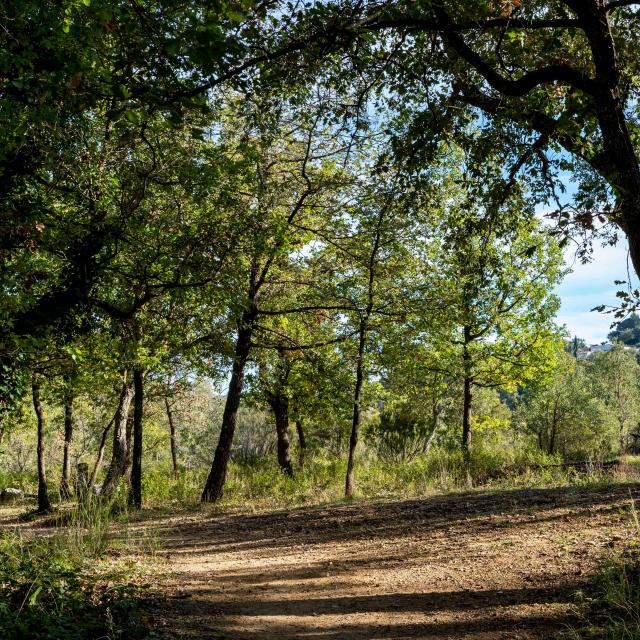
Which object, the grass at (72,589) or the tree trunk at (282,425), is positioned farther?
the tree trunk at (282,425)

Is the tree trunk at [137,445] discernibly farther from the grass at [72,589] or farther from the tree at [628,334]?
the tree at [628,334]

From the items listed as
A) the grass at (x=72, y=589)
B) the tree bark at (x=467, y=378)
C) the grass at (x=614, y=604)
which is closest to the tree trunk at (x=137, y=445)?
the grass at (x=72, y=589)

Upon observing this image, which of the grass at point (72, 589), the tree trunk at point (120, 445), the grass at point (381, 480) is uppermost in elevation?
the tree trunk at point (120, 445)

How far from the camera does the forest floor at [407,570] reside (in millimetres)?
4164

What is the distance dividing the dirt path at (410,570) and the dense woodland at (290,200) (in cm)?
209

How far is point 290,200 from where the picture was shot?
12.4m

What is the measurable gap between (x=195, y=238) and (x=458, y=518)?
19.0ft

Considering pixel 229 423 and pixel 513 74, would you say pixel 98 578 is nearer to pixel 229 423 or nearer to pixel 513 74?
pixel 513 74

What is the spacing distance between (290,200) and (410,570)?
28.9 ft

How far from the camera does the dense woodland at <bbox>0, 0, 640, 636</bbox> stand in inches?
175

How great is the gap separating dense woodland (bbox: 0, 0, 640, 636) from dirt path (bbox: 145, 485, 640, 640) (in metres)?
2.09

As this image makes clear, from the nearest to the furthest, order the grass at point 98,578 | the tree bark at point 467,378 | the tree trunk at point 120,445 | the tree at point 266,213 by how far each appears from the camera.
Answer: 1. the grass at point 98,578
2. the tree at point 266,213
3. the tree trunk at point 120,445
4. the tree bark at point 467,378

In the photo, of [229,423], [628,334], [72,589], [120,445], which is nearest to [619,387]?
[229,423]

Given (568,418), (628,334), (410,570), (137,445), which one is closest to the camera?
(410,570)
